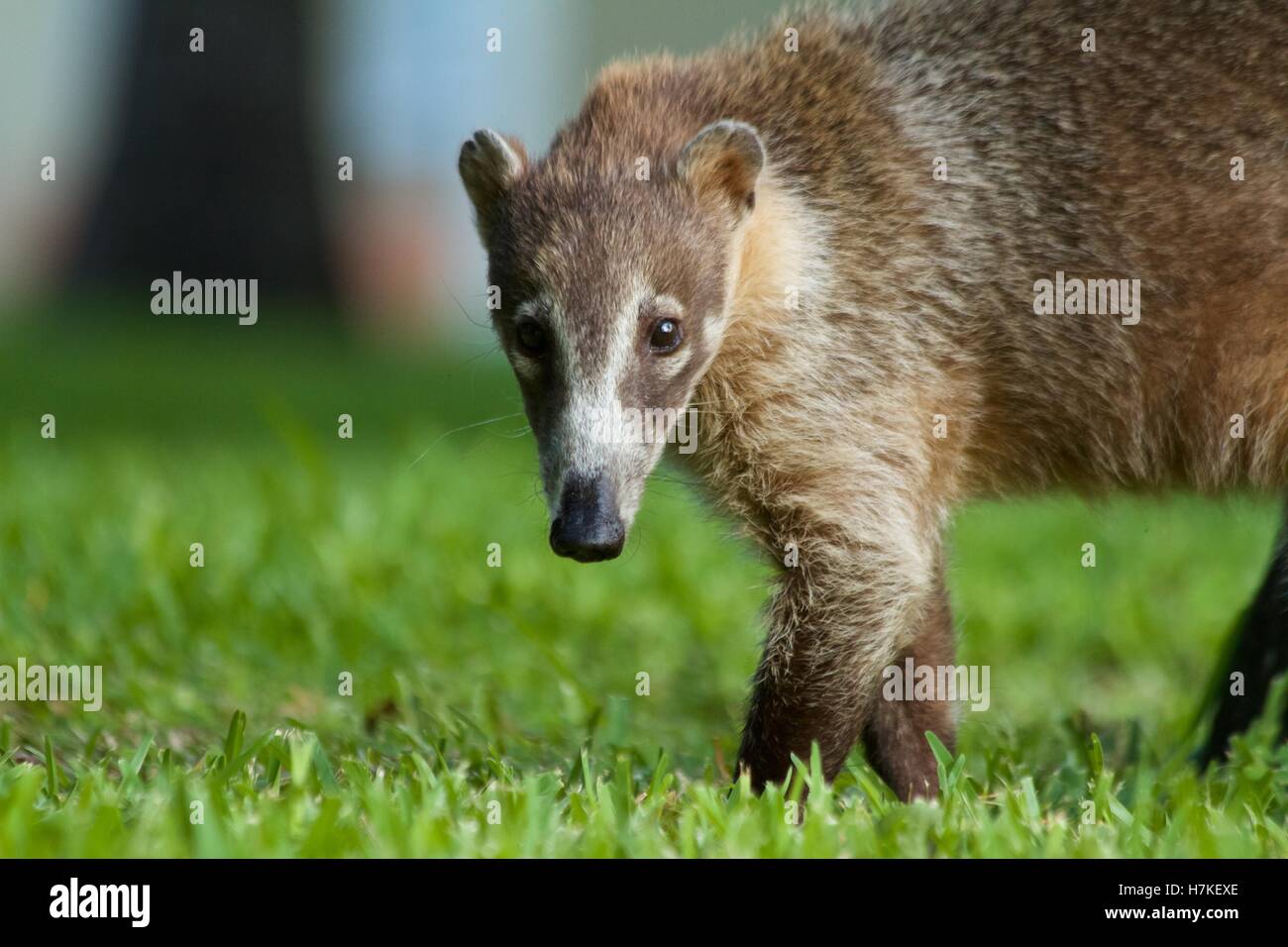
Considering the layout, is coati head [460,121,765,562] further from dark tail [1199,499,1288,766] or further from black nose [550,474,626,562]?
dark tail [1199,499,1288,766]

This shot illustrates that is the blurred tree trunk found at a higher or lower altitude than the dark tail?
higher

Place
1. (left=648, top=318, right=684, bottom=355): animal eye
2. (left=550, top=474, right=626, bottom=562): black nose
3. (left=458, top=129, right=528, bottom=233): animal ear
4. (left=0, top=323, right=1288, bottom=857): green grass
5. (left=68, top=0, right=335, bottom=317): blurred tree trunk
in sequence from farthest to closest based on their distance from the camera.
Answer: (left=68, top=0, right=335, bottom=317): blurred tree trunk, (left=458, top=129, right=528, bottom=233): animal ear, (left=648, top=318, right=684, bottom=355): animal eye, (left=550, top=474, right=626, bottom=562): black nose, (left=0, top=323, right=1288, bottom=857): green grass

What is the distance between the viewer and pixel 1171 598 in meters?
6.48

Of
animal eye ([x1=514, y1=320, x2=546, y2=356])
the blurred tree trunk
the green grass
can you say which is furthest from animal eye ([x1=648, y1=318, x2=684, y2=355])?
the blurred tree trunk

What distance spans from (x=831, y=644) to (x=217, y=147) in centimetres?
1211

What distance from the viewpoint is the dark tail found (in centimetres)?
453

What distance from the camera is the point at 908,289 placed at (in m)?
4.19

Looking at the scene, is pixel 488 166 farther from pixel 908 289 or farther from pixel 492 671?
pixel 492 671
